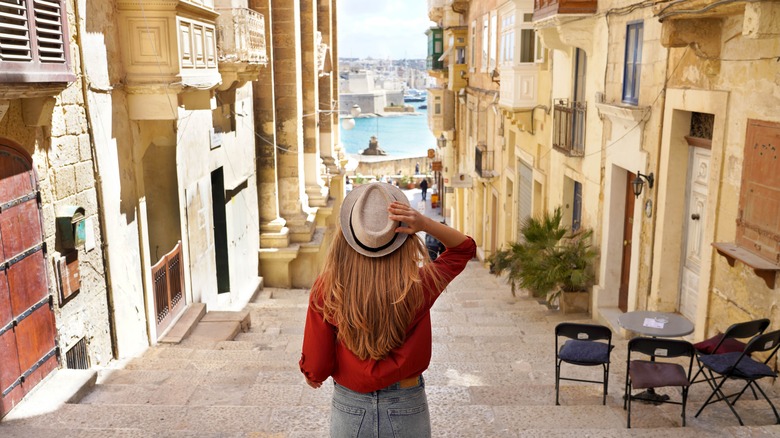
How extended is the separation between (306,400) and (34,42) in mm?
3524

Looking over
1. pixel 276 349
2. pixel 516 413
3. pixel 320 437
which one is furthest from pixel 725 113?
pixel 276 349

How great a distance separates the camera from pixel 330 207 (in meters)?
19.0

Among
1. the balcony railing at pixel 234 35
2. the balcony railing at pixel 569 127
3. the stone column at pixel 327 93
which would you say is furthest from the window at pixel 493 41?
the balcony railing at pixel 234 35

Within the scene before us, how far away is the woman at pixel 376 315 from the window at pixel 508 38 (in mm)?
12915

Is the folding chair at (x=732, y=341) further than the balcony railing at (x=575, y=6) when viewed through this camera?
No

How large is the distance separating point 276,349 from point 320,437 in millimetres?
4167

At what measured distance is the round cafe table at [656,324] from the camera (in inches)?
245

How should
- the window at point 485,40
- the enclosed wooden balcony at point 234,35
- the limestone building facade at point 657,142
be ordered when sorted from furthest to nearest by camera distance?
the window at point 485,40 → the enclosed wooden balcony at point 234,35 → the limestone building facade at point 657,142

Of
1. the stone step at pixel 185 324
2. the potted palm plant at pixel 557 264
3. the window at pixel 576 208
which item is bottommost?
the stone step at pixel 185 324

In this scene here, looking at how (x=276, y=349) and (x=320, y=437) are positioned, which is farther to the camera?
(x=276, y=349)

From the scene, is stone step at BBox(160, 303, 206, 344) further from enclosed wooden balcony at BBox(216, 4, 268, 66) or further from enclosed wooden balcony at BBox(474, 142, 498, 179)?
enclosed wooden balcony at BBox(474, 142, 498, 179)

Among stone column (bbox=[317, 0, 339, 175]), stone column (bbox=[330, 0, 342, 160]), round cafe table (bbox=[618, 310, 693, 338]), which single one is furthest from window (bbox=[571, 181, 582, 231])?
stone column (bbox=[330, 0, 342, 160])

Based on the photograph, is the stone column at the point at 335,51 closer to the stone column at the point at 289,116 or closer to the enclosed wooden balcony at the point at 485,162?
the enclosed wooden balcony at the point at 485,162

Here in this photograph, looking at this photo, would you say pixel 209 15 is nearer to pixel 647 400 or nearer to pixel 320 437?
pixel 320 437
